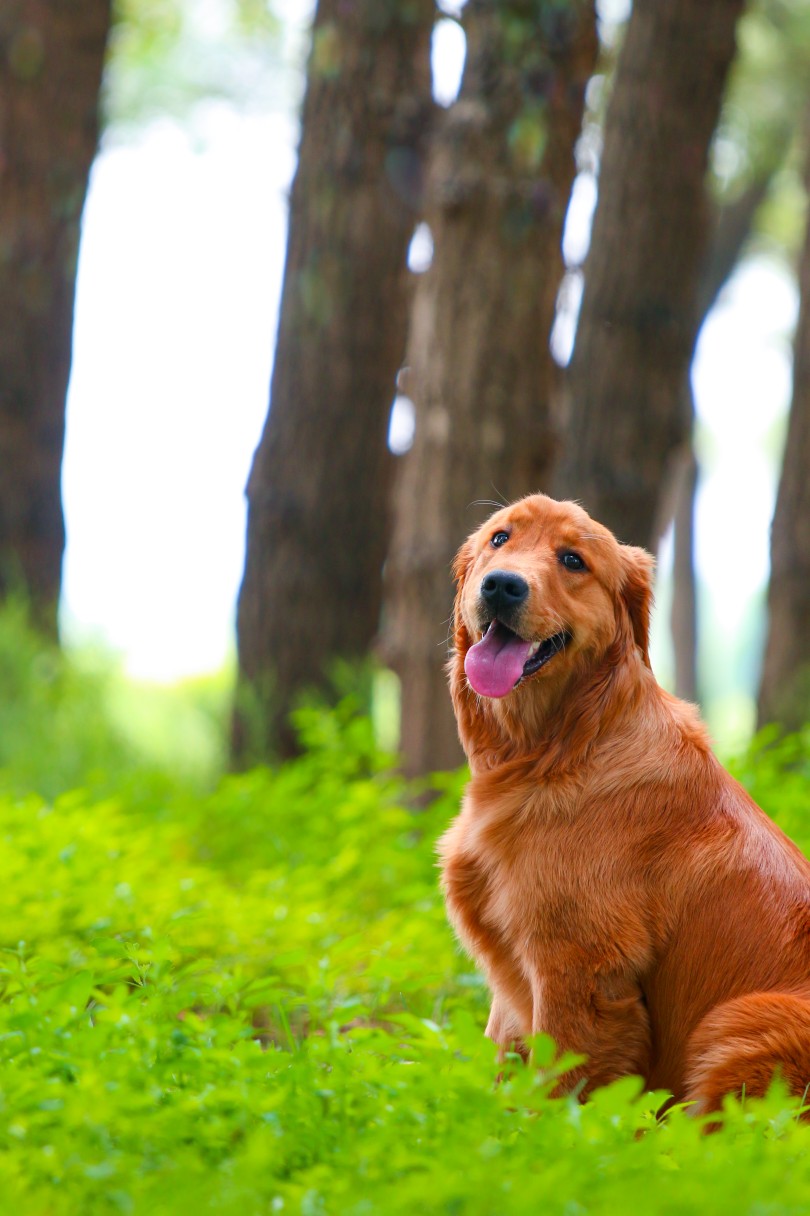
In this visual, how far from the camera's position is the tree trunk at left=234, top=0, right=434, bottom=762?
8047mm

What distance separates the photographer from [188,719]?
1259cm

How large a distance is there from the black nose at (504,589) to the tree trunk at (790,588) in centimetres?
536

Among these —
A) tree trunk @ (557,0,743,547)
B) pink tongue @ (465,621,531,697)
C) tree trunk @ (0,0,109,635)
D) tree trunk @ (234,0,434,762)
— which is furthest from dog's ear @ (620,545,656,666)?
tree trunk @ (0,0,109,635)

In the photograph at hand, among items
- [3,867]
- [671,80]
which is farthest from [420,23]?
[3,867]

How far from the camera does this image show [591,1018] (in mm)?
3498

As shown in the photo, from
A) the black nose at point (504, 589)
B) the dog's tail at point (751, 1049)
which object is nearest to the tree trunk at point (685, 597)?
the black nose at point (504, 589)

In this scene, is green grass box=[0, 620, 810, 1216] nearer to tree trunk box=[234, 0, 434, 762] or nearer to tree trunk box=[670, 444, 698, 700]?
tree trunk box=[234, 0, 434, 762]

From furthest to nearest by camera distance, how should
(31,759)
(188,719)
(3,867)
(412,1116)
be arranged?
(188,719) < (31,759) < (3,867) < (412,1116)

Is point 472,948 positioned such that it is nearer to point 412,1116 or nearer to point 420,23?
point 412,1116

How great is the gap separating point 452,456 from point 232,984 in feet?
13.0

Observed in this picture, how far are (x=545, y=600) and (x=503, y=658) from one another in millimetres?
214

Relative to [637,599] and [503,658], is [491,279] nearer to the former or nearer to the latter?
[637,599]

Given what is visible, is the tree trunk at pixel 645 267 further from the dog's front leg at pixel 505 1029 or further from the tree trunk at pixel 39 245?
the dog's front leg at pixel 505 1029

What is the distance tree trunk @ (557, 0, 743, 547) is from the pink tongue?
409 cm
